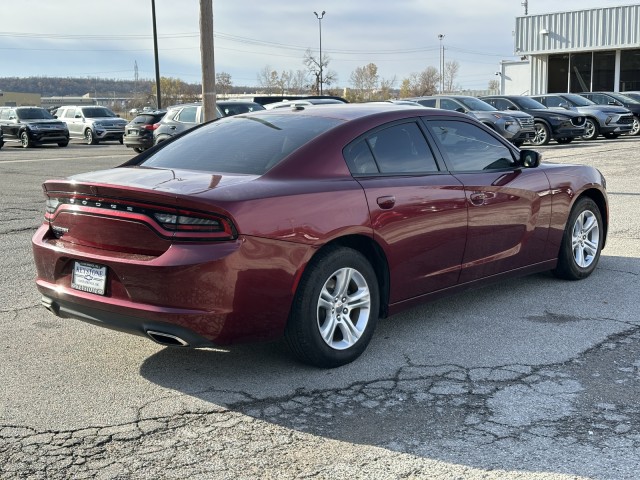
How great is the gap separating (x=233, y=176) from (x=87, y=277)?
1.01 meters

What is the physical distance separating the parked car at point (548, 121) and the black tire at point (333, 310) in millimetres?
20254

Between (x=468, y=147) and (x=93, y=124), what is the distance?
99.5ft

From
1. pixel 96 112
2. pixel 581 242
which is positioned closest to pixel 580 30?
pixel 96 112

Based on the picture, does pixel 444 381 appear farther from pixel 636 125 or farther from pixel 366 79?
pixel 366 79

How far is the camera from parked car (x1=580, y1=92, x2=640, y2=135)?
2784cm

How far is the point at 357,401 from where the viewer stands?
4.17 m

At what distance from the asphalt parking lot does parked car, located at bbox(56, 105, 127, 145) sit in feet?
94.7

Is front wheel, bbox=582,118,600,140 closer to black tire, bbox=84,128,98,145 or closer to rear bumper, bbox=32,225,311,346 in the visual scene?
black tire, bbox=84,128,98,145

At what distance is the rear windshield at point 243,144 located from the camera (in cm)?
482

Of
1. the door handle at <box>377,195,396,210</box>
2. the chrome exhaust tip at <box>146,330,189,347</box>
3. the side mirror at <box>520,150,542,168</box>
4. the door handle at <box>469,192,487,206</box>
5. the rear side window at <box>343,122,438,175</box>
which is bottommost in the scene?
the chrome exhaust tip at <box>146,330,189,347</box>

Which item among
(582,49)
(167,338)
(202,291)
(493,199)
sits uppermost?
(582,49)

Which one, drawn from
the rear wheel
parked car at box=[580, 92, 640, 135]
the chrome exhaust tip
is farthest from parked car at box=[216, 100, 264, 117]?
the chrome exhaust tip

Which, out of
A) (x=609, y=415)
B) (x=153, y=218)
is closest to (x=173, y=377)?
(x=153, y=218)

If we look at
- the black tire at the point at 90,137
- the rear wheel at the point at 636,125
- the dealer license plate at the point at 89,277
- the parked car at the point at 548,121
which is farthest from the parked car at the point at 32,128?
the dealer license plate at the point at 89,277
